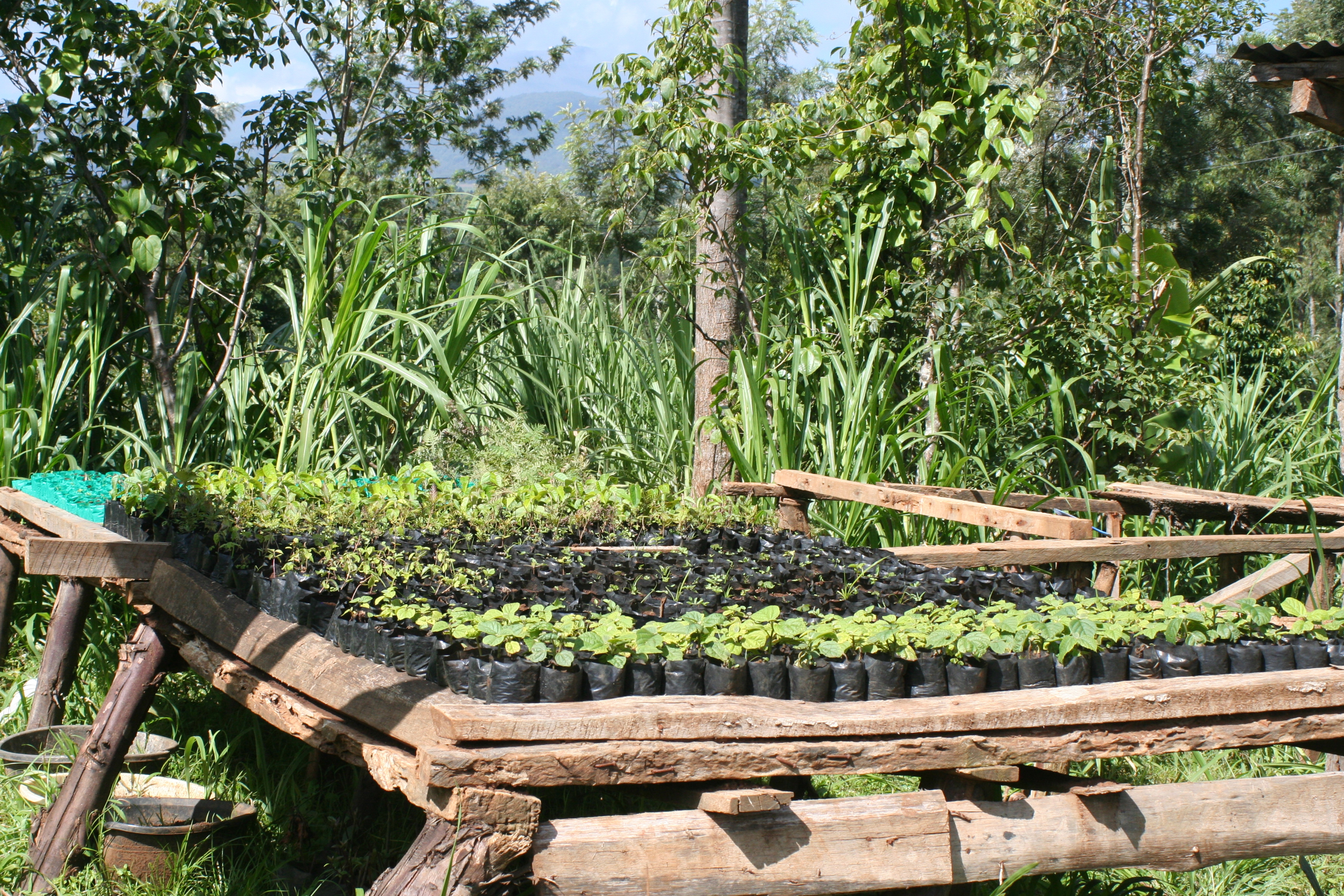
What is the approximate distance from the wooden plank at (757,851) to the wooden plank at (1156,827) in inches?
3.8

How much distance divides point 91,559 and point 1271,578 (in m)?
3.95

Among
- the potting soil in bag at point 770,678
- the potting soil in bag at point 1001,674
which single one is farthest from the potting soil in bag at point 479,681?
the potting soil in bag at point 1001,674

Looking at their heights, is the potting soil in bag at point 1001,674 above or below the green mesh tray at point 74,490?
below

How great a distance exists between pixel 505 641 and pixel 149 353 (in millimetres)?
3806

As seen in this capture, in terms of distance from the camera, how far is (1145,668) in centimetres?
216

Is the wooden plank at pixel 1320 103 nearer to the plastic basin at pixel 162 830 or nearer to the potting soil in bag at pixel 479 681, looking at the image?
the potting soil in bag at pixel 479 681

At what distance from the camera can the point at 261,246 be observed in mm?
5078

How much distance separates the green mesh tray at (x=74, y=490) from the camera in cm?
374

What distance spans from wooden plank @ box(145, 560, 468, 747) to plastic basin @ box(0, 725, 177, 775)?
0.63 m

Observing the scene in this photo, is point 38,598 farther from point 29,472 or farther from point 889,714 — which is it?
point 889,714

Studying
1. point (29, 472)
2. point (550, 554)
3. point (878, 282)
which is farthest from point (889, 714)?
point (29, 472)

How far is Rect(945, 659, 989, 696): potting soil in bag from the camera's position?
204 cm

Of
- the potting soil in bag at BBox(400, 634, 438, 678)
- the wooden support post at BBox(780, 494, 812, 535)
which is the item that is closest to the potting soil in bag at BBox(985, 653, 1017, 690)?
the potting soil in bag at BBox(400, 634, 438, 678)

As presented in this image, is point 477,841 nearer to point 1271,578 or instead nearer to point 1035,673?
point 1035,673
